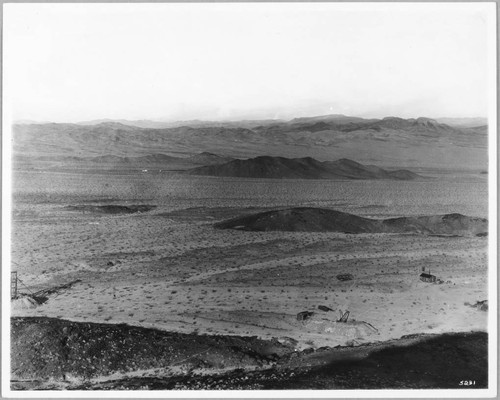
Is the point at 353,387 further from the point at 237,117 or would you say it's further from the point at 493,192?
the point at 237,117

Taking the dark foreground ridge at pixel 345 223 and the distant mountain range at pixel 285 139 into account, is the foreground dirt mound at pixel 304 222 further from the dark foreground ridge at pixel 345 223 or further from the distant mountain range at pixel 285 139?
the distant mountain range at pixel 285 139

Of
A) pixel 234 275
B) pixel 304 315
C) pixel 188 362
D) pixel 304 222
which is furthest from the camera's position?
pixel 304 222

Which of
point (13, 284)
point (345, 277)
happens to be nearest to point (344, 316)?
point (345, 277)

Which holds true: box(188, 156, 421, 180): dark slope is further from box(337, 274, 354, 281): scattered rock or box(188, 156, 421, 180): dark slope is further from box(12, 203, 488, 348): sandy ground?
box(337, 274, 354, 281): scattered rock

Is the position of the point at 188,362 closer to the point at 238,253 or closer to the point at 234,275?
the point at 234,275

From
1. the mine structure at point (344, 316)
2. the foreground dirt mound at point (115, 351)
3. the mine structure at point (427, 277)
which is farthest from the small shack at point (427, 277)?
the foreground dirt mound at point (115, 351)

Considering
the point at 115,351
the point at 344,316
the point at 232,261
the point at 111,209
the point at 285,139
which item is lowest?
the point at 115,351
